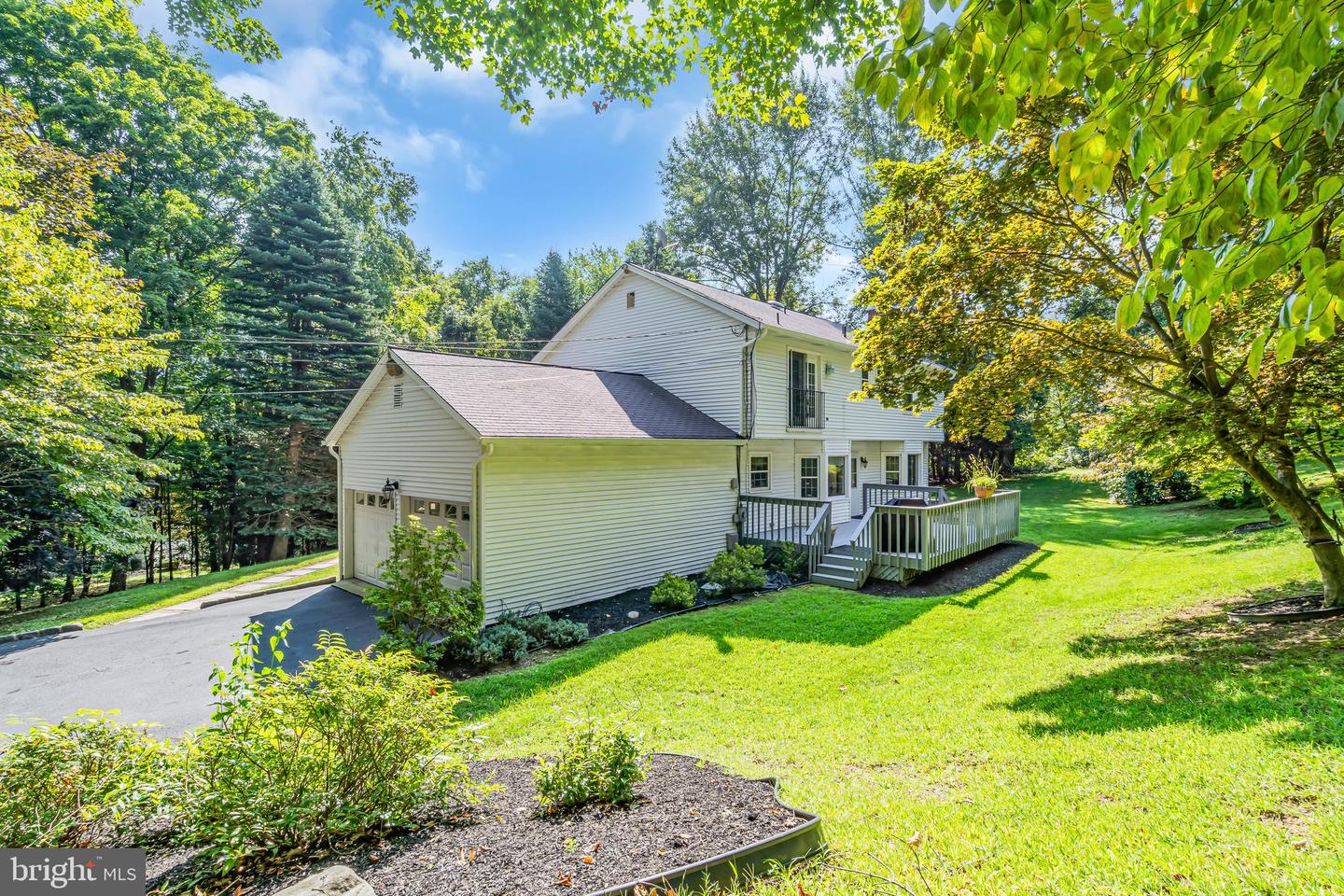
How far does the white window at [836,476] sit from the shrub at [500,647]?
Answer: 11.4 meters

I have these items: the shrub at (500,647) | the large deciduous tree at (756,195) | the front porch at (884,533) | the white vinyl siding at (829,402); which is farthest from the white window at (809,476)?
the large deciduous tree at (756,195)

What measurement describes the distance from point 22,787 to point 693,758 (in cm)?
362

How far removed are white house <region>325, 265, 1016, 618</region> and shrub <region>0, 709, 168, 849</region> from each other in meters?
5.72

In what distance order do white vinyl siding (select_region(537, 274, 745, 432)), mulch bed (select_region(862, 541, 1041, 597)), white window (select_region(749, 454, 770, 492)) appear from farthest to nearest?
white window (select_region(749, 454, 770, 492)), white vinyl siding (select_region(537, 274, 745, 432)), mulch bed (select_region(862, 541, 1041, 597))

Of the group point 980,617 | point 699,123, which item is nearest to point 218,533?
point 980,617

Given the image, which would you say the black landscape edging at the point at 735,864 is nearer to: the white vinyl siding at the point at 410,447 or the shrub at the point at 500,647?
the shrub at the point at 500,647

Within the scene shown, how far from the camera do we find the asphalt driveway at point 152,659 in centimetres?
614

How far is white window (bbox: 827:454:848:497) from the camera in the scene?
16598 mm

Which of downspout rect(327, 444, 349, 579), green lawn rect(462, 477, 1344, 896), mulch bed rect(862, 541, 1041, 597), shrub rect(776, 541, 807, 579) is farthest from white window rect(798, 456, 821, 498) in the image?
downspout rect(327, 444, 349, 579)

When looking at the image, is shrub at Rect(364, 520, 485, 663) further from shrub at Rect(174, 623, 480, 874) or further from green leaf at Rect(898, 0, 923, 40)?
green leaf at Rect(898, 0, 923, 40)

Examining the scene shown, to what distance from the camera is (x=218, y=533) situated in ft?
62.5

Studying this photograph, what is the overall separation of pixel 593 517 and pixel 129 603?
10.9 metres

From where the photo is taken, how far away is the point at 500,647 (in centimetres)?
736

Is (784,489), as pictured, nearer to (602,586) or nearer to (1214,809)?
(602,586)
